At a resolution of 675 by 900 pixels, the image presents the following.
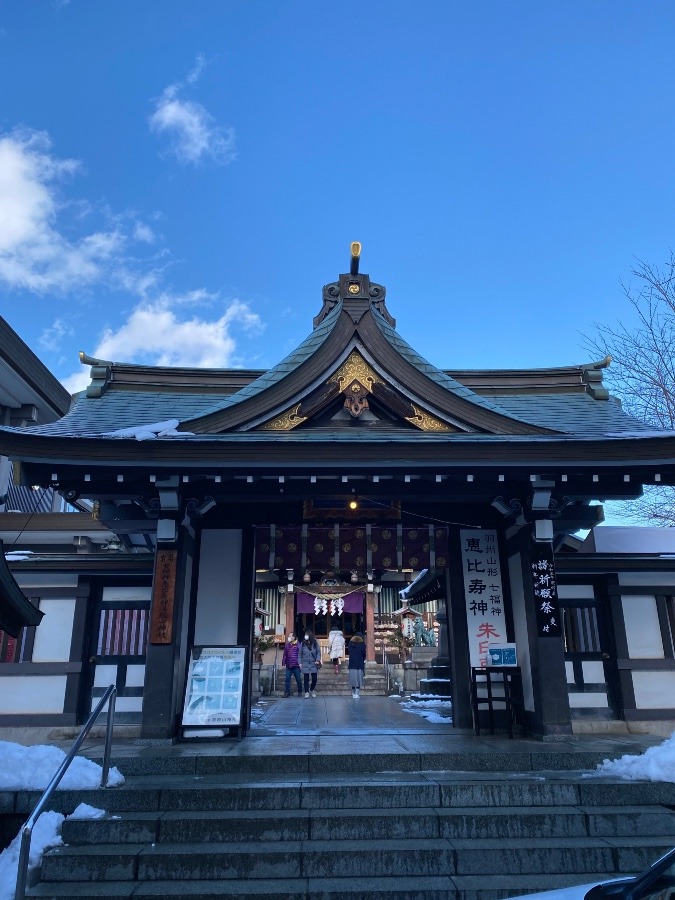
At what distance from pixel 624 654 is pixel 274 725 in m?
6.55

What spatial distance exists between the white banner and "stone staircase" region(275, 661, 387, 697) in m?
13.6

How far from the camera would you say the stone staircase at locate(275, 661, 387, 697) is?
24594mm

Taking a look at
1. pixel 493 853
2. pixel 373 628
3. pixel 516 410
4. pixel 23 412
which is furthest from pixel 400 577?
pixel 493 853

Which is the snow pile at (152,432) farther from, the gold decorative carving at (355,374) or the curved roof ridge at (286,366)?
the gold decorative carving at (355,374)

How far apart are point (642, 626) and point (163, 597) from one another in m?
8.57

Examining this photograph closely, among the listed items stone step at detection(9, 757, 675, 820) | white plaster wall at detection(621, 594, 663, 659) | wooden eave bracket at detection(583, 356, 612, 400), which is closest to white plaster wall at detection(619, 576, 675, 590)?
white plaster wall at detection(621, 594, 663, 659)

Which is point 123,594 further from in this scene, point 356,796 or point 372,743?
point 356,796

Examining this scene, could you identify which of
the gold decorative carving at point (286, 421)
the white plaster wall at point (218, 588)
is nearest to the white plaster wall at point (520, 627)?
the gold decorative carving at point (286, 421)

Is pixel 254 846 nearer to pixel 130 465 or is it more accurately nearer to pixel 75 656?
pixel 130 465

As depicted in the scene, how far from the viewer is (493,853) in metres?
5.88

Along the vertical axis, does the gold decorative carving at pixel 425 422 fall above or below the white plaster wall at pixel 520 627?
above

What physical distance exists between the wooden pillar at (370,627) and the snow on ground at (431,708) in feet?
50.9

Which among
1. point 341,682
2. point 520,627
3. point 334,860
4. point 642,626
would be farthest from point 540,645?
point 341,682

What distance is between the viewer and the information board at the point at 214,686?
947cm
